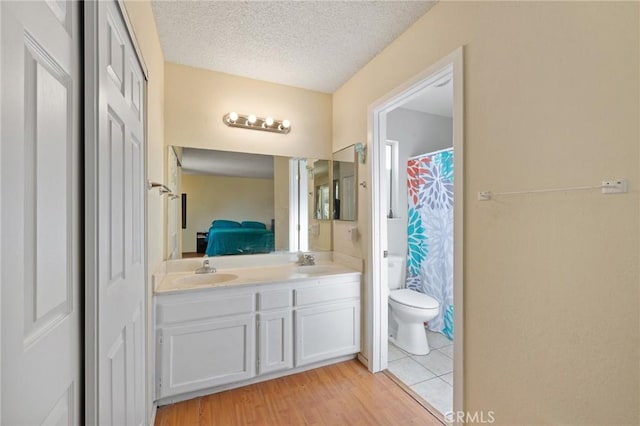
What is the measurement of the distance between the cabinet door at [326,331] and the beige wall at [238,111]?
4.73 ft

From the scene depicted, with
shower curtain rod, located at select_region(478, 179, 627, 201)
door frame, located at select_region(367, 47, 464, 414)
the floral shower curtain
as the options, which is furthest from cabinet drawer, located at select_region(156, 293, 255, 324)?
the floral shower curtain

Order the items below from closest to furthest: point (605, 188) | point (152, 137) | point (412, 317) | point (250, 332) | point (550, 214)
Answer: point (605, 188), point (550, 214), point (152, 137), point (250, 332), point (412, 317)

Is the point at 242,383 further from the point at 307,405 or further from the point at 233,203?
the point at 233,203

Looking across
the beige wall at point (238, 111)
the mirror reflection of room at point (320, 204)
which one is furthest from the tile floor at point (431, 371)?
the beige wall at point (238, 111)

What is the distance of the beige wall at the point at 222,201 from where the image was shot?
7.81 ft

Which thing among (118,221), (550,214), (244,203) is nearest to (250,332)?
(244,203)

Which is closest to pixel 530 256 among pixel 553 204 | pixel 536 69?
pixel 553 204

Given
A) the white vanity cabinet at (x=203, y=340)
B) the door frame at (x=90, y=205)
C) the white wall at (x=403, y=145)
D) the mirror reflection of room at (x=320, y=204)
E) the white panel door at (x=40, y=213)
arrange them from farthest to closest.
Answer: the white wall at (x=403, y=145)
the mirror reflection of room at (x=320, y=204)
the white vanity cabinet at (x=203, y=340)
the door frame at (x=90, y=205)
the white panel door at (x=40, y=213)

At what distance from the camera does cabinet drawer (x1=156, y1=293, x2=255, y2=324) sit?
5.83 ft

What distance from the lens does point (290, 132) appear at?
2.68 m

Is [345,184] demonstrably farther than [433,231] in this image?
No

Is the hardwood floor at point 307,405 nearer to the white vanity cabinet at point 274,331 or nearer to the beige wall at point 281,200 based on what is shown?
the white vanity cabinet at point 274,331

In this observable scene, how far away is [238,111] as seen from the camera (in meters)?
2.48

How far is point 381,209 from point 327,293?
0.79m
